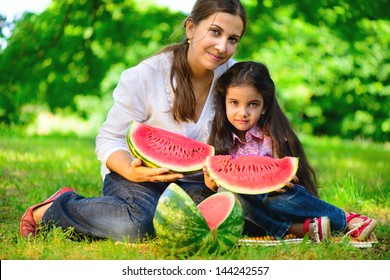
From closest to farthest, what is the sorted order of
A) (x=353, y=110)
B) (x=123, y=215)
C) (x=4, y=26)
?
(x=123, y=215)
(x=4, y=26)
(x=353, y=110)

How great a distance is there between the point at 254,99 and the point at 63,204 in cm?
132

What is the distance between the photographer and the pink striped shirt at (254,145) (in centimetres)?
358

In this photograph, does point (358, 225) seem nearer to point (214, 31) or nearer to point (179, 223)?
point (179, 223)

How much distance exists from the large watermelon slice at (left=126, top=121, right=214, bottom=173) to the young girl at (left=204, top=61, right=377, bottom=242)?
150mm

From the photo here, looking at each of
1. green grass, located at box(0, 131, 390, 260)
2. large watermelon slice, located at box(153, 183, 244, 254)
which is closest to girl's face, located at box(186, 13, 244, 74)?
large watermelon slice, located at box(153, 183, 244, 254)

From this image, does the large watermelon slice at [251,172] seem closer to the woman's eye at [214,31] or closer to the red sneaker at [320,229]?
the red sneaker at [320,229]

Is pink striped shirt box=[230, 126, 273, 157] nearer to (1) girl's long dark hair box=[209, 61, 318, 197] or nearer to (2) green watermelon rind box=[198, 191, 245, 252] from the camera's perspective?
(1) girl's long dark hair box=[209, 61, 318, 197]

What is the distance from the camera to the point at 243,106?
11.7 ft

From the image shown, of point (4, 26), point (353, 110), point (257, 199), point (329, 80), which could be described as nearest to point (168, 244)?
point (257, 199)

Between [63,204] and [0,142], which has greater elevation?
[63,204]

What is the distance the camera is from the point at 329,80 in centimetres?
1254

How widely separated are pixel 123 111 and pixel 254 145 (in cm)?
86
